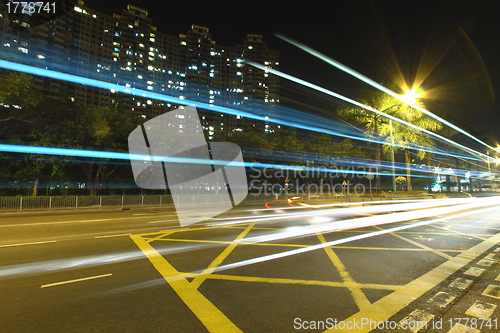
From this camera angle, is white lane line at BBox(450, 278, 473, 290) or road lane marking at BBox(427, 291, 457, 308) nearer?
road lane marking at BBox(427, 291, 457, 308)

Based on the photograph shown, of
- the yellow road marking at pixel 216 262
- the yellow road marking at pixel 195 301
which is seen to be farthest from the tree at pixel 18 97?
the yellow road marking at pixel 216 262

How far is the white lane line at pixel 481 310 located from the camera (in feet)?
13.1

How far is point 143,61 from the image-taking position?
10675cm

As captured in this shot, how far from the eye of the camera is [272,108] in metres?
129

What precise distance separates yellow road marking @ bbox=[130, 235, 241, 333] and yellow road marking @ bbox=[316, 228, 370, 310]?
7.24 ft

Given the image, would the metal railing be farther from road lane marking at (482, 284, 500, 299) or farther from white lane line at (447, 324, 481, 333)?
road lane marking at (482, 284, 500, 299)

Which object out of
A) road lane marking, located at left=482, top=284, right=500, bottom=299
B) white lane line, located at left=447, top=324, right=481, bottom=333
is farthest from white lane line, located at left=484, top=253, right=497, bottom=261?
white lane line, located at left=447, top=324, right=481, bottom=333

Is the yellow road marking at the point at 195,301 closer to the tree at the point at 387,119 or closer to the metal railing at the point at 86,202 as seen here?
the metal railing at the point at 86,202

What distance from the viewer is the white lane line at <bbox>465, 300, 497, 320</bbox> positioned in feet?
13.1

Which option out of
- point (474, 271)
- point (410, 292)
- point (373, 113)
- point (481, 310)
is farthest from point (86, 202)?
point (373, 113)

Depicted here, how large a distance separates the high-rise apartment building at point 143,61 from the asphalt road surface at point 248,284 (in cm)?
8021

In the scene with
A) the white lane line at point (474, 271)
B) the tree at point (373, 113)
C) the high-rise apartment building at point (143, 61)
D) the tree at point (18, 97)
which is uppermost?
the high-rise apartment building at point (143, 61)

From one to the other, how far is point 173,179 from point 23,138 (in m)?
16.3

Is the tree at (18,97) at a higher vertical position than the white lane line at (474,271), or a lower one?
higher
